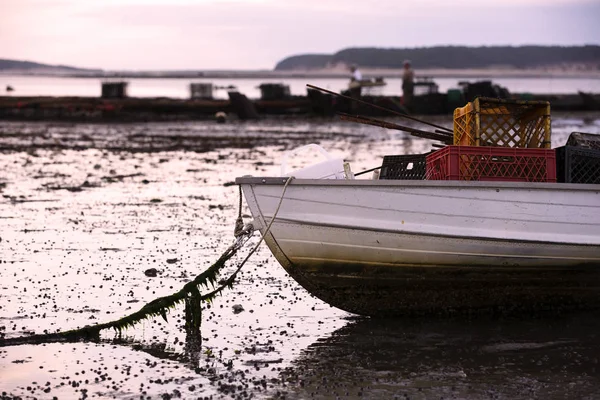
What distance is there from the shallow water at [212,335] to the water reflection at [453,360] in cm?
1

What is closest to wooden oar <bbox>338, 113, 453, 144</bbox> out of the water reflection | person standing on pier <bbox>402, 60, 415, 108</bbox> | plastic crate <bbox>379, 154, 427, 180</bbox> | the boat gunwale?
plastic crate <bbox>379, 154, 427, 180</bbox>

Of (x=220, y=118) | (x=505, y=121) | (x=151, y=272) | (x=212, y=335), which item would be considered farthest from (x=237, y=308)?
(x=220, y=118)

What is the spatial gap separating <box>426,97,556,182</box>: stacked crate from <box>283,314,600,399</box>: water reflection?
1.32 meters

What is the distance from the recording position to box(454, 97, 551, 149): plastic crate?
30.5 ft

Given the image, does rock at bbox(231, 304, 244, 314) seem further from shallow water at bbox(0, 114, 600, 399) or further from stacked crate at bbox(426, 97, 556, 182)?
stacked crate at bbox(426, 97, 556, 182)

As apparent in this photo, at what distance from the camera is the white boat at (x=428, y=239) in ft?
Result: 29.0

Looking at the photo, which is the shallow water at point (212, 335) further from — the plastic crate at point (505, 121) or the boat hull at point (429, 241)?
the plastic crate at point (505, 121)

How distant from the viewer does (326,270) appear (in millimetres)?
9125

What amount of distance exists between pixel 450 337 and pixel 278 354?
155cm

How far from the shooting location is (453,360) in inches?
318

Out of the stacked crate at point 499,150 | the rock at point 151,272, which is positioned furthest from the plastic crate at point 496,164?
the rock at point 151,272

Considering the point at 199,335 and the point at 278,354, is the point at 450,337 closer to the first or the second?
the point at 278,354

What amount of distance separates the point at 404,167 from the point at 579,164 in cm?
177

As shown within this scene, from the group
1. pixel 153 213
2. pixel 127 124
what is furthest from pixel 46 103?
pixel 153 213
